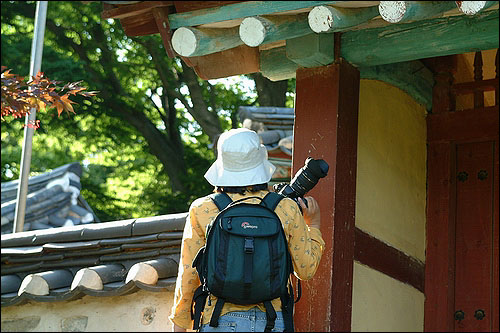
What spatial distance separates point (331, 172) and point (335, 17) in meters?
0.85

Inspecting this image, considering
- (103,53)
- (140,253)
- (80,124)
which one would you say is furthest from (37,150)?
(140,253)

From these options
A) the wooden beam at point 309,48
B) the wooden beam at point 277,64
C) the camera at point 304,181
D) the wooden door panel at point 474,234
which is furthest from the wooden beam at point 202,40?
the wooden door panel at point 474,234

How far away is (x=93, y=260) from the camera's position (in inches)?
223

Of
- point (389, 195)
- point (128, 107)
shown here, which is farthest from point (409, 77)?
point (128, 107)

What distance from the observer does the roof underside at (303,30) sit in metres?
3.56

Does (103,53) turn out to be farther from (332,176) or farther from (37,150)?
(332,176)

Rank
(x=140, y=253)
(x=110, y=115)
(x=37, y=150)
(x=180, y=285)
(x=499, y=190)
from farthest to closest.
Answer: (x=37, y=150) < (x=110, y=115) < (x=140, y=253) < (x=499, y=190) < (x=180, y=285)

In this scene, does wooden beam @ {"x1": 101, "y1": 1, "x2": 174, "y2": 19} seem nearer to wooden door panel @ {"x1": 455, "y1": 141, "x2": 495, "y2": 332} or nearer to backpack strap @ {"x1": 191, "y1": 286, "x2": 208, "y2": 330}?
backpack strap @ {"x1": 191, "y1": 286, "x2": 208, "y2": 330}

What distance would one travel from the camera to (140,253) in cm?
546

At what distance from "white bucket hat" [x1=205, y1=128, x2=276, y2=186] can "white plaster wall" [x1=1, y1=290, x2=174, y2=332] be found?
1744 mm

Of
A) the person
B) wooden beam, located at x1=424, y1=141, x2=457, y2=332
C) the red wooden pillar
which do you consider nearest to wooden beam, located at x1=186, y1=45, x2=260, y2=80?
the red wooden pillar

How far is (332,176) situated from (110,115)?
12.4 m

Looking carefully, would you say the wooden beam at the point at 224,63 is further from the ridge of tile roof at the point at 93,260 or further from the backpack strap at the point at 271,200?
the ridge of tile roof at the point at 93,260

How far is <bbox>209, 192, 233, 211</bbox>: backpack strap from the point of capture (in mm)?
3420
